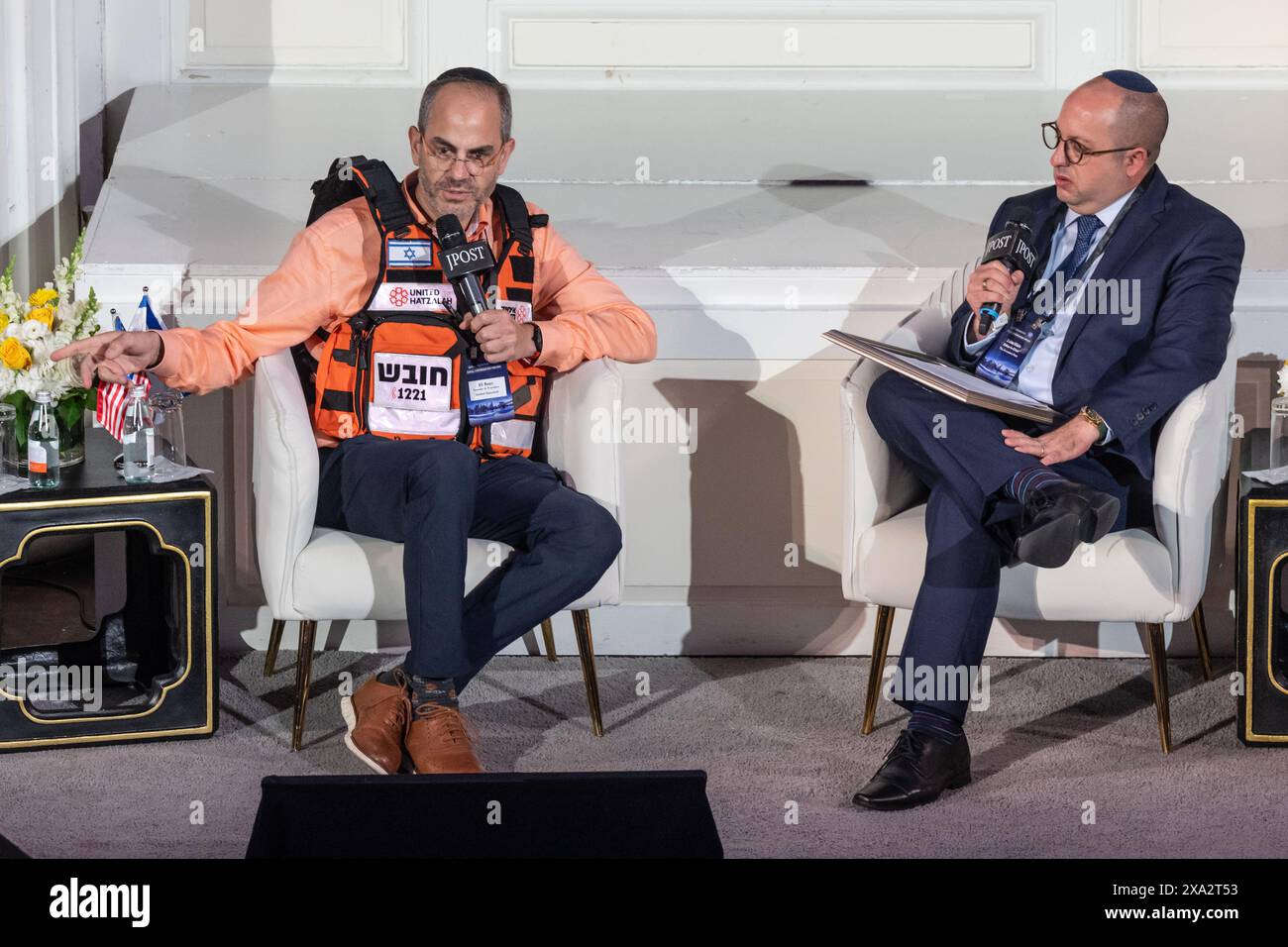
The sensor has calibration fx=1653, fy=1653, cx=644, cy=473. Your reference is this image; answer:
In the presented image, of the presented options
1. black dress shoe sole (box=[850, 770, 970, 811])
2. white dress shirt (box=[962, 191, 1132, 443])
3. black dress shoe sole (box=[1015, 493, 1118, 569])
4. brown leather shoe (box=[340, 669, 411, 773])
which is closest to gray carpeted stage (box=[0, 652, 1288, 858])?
black dress shoe sole (box=[850, 770, 970, 811])

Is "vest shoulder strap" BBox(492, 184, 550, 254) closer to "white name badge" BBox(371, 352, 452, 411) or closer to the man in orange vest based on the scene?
the man in orange vest

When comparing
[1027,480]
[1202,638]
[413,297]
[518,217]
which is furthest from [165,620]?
[1202,638]

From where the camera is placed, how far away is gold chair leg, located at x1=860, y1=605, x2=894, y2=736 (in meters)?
3.11

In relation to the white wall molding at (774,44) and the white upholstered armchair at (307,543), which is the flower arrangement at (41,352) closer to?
the white upholstered armchair at (307,543)

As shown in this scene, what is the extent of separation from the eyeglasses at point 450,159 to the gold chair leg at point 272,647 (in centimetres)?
97

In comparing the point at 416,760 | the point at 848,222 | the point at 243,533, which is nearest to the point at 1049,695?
the point at 848,222

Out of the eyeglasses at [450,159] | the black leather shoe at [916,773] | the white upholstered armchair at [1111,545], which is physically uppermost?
the eyeglasses at [450,159]

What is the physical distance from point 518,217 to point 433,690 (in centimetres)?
88

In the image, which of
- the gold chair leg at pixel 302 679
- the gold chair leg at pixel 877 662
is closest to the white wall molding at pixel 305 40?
the gold chair leg at pixel 302 679

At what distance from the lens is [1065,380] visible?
3.00 meters

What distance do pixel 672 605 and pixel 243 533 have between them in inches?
36.1

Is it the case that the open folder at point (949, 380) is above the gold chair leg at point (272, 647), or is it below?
above

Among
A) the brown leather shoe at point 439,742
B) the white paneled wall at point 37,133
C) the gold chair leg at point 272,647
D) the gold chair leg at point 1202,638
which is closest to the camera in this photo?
the brown leather shoe at point 439,742

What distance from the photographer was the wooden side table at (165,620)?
9.51 feet
